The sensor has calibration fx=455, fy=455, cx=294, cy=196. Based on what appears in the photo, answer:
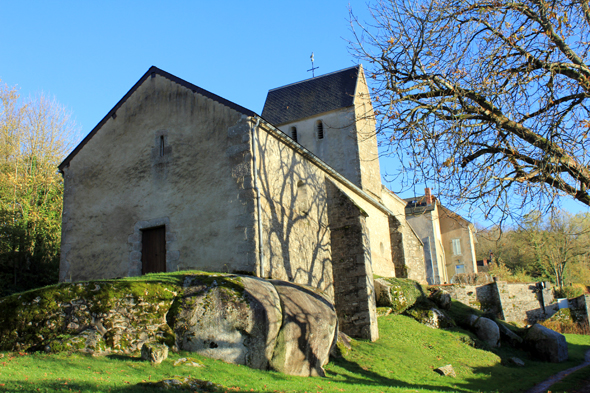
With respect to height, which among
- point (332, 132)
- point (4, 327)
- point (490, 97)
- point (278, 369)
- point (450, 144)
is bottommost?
point (278, 369)

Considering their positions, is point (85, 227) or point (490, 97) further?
point (85, 227)

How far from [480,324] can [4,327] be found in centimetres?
1631

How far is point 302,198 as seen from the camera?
14.9 m

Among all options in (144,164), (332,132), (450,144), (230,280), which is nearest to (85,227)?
(144,164)

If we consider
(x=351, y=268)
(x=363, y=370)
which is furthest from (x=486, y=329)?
(x=363, y=370)

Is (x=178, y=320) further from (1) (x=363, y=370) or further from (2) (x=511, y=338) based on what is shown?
(2) (x=511, y=338)

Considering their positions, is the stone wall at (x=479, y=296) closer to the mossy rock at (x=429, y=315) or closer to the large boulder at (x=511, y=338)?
the large boulder at (x=511, y=338)

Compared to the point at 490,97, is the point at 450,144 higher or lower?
lower

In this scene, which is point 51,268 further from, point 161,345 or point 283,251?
point 161,345

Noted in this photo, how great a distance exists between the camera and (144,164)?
550 inches

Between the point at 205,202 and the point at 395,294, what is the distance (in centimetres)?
820

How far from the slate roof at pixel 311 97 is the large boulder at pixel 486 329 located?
12.3 m

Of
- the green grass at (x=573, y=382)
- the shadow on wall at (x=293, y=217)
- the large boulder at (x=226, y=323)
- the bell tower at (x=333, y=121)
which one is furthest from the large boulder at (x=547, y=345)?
the large boulder at (x=226, y=323)

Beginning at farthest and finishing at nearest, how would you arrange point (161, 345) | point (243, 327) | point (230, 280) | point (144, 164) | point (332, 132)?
point (332, 132) → point (144, 164) → point (230, 280) → point (243, 327) → point (161, 345)
